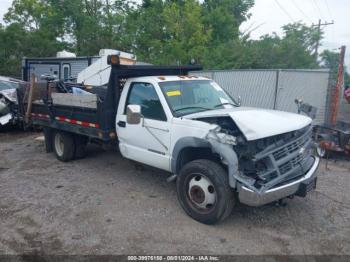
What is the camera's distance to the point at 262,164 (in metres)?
4.15

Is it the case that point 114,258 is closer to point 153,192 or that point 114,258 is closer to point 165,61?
point 153,192

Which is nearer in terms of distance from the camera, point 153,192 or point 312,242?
point 312,242

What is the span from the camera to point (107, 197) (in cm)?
534

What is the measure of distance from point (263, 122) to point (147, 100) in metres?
1.99

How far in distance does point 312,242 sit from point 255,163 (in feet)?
3.76

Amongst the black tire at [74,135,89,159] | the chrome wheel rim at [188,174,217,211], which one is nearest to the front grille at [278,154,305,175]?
the chrome wheel rim at [188,174,217,211]

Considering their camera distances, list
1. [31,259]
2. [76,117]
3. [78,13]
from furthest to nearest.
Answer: [78,13]
[76,117]
[31,259]

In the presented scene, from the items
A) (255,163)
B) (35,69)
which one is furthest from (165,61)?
(255,163)

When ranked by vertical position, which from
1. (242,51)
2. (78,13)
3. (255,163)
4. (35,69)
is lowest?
(255,163)

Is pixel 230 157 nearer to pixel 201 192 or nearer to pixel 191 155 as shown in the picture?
pixel 201 192

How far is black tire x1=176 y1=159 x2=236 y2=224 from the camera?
411cm

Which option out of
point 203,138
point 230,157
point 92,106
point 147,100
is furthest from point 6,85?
point 230,157

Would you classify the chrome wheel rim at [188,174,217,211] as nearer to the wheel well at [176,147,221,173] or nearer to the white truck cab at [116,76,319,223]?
the white truck cab at [116,76,319,223]

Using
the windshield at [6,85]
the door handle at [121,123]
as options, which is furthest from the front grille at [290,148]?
the windshield at [6,85]
